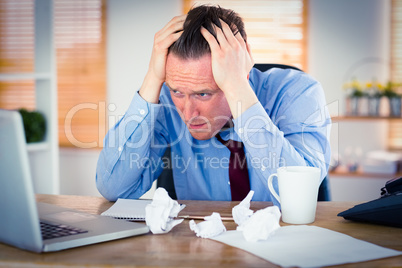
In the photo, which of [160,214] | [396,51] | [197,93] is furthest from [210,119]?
[396,51]

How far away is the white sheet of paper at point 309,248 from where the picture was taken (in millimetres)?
841

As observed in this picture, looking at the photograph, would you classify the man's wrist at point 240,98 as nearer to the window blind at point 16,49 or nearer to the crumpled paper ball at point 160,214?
the crumpled paper ball at point 160,214

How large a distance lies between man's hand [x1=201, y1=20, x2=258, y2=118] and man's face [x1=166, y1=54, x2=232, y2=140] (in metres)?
0.05

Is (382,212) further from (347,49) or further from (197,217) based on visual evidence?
(347,49)

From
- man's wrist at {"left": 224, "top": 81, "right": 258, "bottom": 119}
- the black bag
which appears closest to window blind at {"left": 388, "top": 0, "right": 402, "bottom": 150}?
man's wrist at {"left": 224, "top": 81, "right": 258, "bottom": 119}

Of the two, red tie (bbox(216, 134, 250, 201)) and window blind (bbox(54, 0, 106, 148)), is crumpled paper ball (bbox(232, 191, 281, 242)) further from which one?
window blind (bbox(54, 0, 106, 148))

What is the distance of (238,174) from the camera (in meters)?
1.67

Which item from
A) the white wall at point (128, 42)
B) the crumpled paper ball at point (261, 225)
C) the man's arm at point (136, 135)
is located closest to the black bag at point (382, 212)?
the crumpled paper ball at point (261, 225)

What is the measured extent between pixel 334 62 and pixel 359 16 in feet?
1.38

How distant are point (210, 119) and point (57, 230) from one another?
685mm

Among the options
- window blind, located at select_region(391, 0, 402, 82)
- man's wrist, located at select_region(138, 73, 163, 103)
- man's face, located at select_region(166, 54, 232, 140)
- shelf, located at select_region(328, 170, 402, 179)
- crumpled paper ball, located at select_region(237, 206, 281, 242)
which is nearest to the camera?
crumpled paper ball, located at select_region(237, 206, 281, 242)

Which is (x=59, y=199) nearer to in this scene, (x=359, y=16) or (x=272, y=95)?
(x=272, y=95)

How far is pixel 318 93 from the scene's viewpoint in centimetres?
166

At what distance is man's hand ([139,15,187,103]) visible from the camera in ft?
4.96
